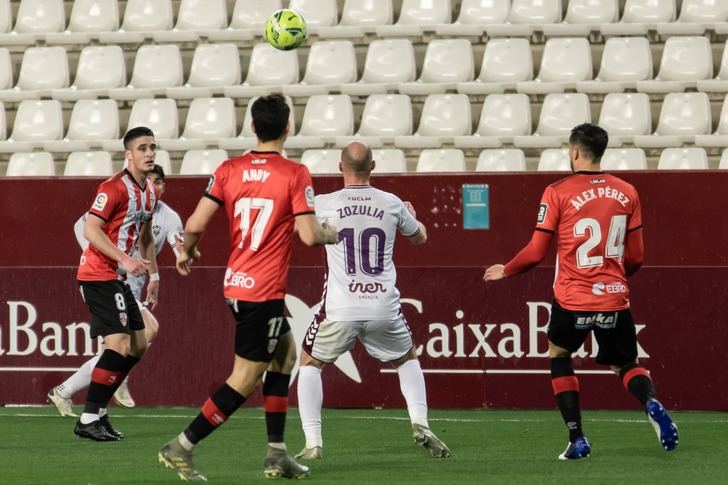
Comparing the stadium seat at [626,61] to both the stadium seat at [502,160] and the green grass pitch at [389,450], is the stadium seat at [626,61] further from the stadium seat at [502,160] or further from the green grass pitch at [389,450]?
the green grass pitch at [389,450]

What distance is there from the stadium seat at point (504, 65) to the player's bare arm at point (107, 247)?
646cm

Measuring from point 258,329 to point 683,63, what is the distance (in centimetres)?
887

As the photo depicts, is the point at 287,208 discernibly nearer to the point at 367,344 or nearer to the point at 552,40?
the point at 367,344

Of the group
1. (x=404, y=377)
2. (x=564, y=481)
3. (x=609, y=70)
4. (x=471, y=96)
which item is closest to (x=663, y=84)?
(x=609, y=70)

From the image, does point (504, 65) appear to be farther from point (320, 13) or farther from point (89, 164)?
point (89, 164)

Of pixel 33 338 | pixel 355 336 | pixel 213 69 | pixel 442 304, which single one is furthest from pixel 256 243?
pixel 213 69

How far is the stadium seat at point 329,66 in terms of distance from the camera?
51.8 feet

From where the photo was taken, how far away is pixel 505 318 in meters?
12.3

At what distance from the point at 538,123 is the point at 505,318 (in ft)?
11.3

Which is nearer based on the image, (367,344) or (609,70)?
(367,344)

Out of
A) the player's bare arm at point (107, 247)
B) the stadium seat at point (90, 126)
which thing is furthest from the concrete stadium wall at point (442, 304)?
the player's bare arm at point (107, 247)

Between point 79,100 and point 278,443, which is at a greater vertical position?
point 79,100

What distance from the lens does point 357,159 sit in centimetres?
865

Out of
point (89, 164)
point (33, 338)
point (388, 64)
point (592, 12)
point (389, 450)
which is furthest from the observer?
point (592, 12)
